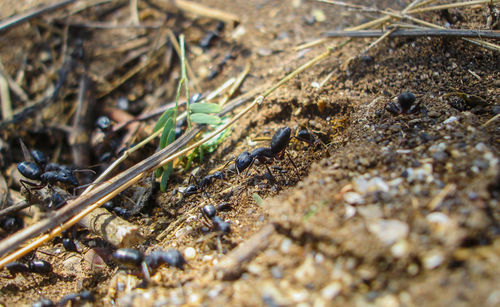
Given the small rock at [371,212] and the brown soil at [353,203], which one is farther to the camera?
the small rock at [371,212]

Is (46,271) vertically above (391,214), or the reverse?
(391,214)

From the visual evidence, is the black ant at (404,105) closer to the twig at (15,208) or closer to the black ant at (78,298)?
the black ant at (78,298)

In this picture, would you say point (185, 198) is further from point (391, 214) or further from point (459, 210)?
point (459, 210)

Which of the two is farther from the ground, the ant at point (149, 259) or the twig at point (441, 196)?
the twig at point (441, 196)

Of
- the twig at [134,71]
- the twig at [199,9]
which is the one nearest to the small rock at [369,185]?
the twig at [199,9]

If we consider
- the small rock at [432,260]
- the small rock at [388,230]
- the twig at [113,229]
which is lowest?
the twig at [113,229]

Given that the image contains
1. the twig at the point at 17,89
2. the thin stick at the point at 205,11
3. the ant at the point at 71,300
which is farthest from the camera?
the thin stick at the point at 205,11

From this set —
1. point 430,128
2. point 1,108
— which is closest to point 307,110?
point 430,128
